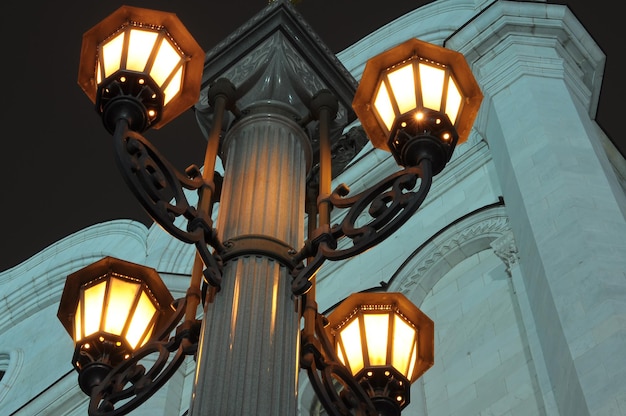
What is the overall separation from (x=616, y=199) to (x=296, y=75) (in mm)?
4721

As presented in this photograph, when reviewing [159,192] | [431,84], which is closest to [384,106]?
[431,84]

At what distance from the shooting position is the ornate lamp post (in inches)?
167

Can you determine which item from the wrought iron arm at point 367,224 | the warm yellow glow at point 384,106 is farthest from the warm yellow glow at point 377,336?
the warm yellow glow at point 384,106

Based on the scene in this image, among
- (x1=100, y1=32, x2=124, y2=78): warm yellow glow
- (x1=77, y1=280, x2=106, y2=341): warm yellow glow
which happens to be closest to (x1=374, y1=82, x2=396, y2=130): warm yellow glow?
(x1=100, y1=32, x2=124, y2=78): warm yellow glow

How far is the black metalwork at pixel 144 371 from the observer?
4.42 meters

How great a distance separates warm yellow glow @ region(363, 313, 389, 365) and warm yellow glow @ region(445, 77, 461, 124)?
0.99m

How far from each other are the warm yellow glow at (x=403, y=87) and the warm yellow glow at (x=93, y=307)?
1.61 metres

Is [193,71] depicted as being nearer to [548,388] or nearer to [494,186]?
[548,388]

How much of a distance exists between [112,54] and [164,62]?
237 mm

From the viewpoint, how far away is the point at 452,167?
515 inches

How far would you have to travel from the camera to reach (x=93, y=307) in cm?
510

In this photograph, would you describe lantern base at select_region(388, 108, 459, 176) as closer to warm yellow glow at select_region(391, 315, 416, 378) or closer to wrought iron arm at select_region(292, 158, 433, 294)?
wrought iron arm at select_region(292, 158, 433, 294)

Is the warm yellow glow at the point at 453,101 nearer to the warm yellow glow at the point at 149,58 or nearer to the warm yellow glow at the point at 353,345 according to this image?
the warm yellow glow at the point at 353,345

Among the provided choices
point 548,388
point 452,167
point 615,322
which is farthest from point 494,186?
point 615,322
